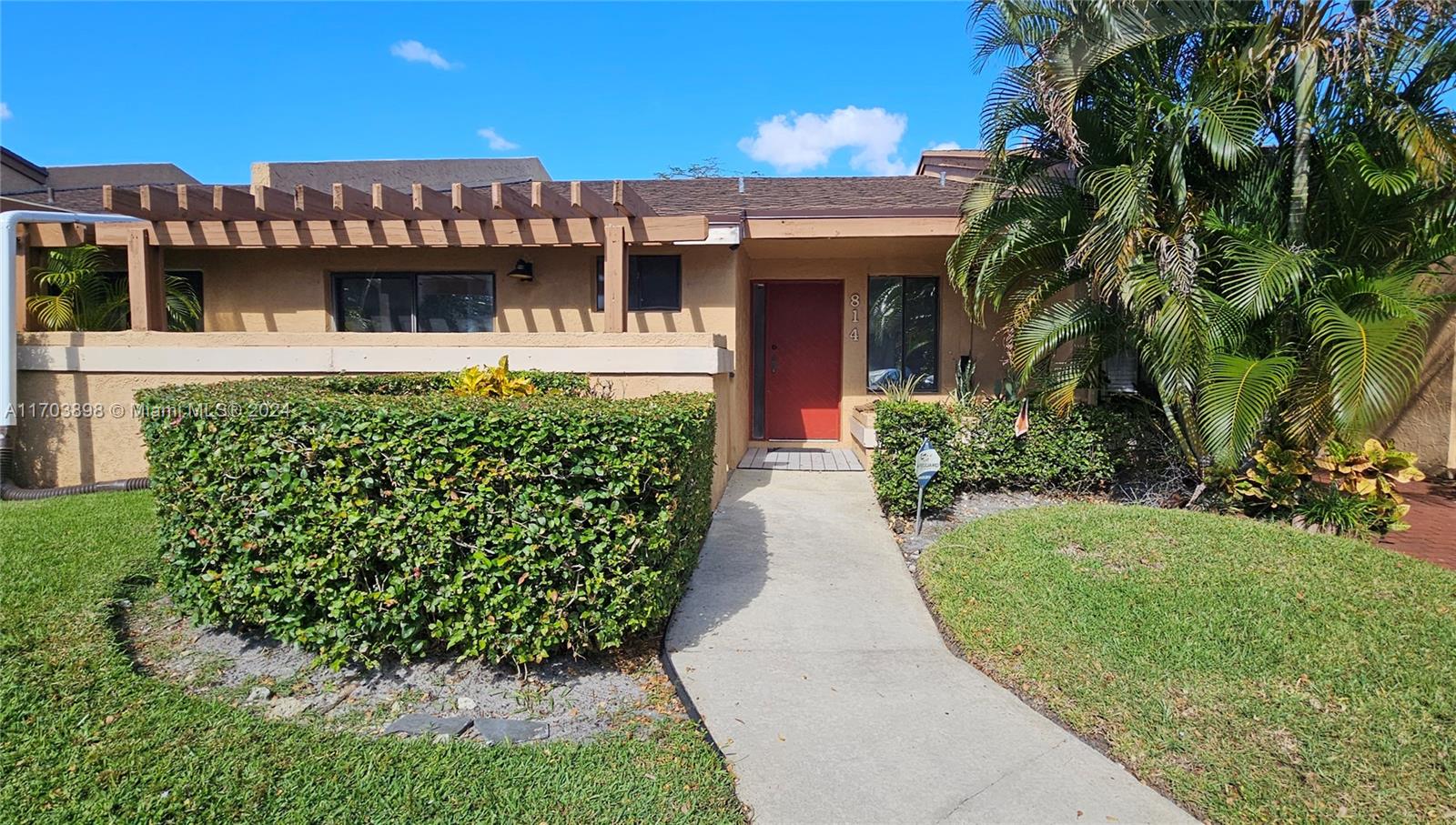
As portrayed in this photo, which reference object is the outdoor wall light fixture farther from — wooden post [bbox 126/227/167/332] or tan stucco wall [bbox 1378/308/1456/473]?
tan stucco wall [bbox 1378/308/1456/473]

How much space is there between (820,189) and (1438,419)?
7684mm

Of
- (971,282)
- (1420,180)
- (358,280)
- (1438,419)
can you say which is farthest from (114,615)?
(1438,419)

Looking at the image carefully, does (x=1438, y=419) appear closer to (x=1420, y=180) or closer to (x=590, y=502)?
(x=1420, y=180)

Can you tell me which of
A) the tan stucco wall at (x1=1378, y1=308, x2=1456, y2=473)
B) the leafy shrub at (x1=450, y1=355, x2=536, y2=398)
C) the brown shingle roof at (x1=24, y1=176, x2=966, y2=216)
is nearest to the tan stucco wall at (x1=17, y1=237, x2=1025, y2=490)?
the brown shingle roof at (x1=24, y1=176, x2=966, y2=216)

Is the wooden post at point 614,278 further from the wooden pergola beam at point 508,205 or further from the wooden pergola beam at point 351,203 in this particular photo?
the wooden pergola beam at point 351,203

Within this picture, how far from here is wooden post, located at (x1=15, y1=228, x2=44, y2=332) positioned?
7.05 meters

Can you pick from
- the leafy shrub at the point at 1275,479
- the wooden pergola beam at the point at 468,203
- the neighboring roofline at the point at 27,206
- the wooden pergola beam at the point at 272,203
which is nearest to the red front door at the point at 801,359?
the wooden pergola beam at the point at 468,203

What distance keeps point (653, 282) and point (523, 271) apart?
157cm

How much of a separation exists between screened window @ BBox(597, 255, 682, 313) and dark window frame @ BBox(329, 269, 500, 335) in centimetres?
152

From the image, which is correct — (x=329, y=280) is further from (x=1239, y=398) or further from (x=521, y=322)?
(x=1239, y=398)

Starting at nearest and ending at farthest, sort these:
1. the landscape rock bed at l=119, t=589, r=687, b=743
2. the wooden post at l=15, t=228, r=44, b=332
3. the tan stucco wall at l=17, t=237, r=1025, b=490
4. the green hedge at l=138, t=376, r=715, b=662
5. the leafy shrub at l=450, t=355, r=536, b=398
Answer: the landscape rock bed at l=119, t=589, r=687, b=743 < the green hedge at l=138, t=376, r=715, b=662 < the leafy shrub at l=450, t=355, r=536, b=398 < the tan stucco wall at l=17, t=237, r=1025, b=490 < the wooden post at l=15, t=228, r=44, b=332

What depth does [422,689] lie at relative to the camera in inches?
134

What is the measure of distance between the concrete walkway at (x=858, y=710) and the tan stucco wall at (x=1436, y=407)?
6564mm

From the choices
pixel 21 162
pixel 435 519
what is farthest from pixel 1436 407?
pixel 21 162
